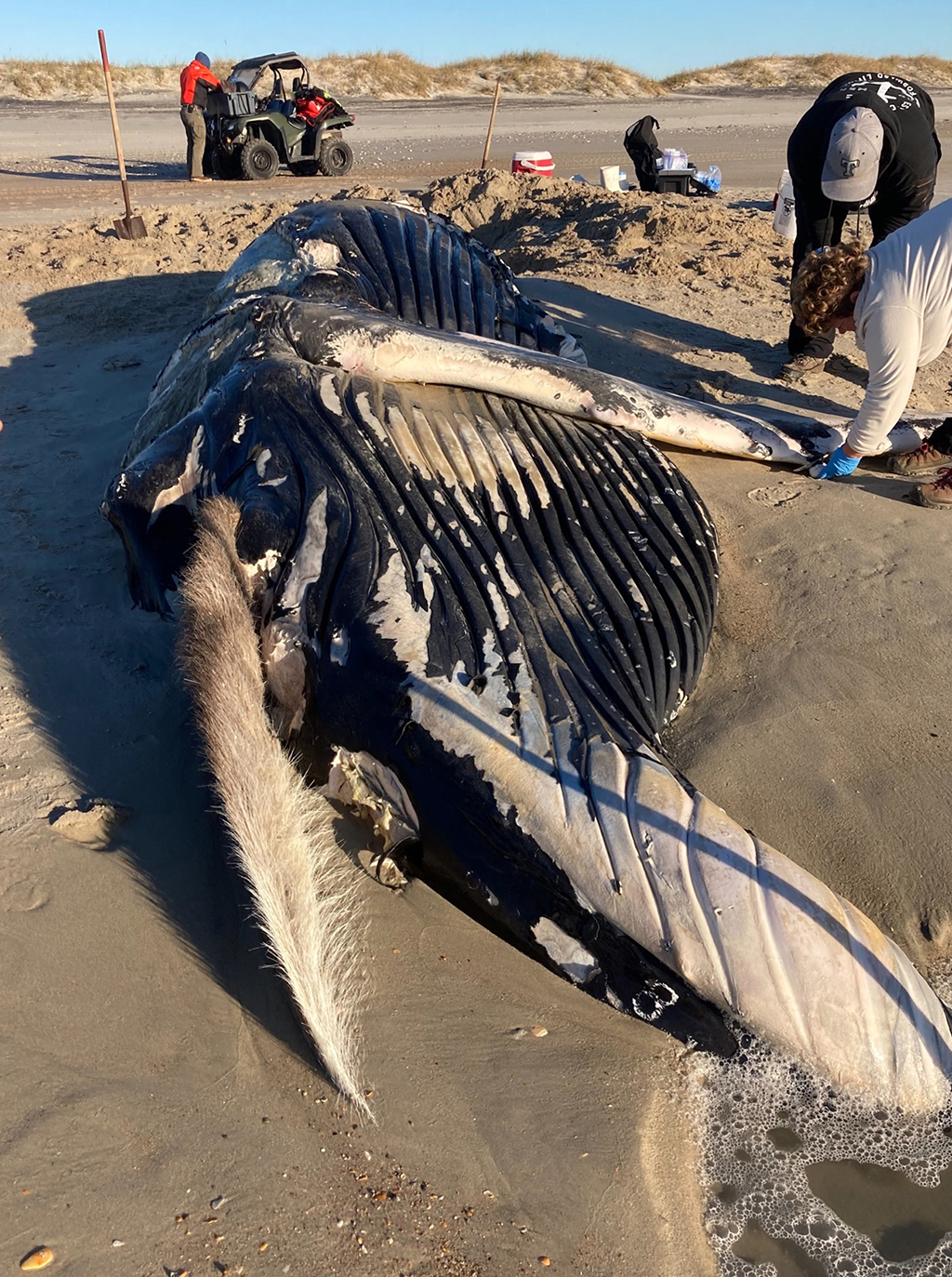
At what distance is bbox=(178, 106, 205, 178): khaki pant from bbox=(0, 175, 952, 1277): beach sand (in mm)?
10627

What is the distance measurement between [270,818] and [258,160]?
13530mm

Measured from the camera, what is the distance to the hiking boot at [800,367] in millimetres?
5793

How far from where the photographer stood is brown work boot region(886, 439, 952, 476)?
15.1 ft

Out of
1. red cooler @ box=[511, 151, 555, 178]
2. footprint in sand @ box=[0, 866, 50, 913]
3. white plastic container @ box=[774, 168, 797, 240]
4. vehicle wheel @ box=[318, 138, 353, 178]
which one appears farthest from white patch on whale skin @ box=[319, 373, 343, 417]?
vehicle wheel @ box=[318, 138, 353, 178]

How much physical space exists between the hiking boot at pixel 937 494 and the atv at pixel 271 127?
40.1 feet

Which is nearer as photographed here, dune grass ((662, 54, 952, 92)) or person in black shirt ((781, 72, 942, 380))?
person in black shirt ((781, 72, 942, 380))

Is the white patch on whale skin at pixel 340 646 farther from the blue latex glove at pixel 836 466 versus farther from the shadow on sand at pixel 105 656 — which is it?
the blue latex glove at pixel 836 466

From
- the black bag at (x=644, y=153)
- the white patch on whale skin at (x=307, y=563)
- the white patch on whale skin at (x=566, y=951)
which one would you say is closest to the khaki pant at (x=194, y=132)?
the black bag at (x=644, y=153)

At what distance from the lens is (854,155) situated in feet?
17.6

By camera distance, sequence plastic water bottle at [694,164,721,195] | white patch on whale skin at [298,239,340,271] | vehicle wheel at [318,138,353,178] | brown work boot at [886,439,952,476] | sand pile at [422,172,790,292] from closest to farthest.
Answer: brown work boot at [886,439,952,476], white patch on whale skin at [298,239,340,271], sand pile at [422,172,790,292], plastic water bottle at [694,164,721,195], vehicle wheel at [318,138,353,178]

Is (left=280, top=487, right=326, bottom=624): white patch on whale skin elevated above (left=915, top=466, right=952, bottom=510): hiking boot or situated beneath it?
elevated above

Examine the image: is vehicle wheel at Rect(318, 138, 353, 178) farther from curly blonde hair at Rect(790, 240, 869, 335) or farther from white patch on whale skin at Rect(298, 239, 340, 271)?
curly blonde hair at Rect(790, 240, 869, 335)

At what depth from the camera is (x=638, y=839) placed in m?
2.41

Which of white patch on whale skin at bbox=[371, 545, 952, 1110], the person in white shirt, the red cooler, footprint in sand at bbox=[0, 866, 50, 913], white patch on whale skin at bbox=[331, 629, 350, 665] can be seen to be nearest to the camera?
white patch on whale skin at bbox=[371, 545, 952, 1110]
